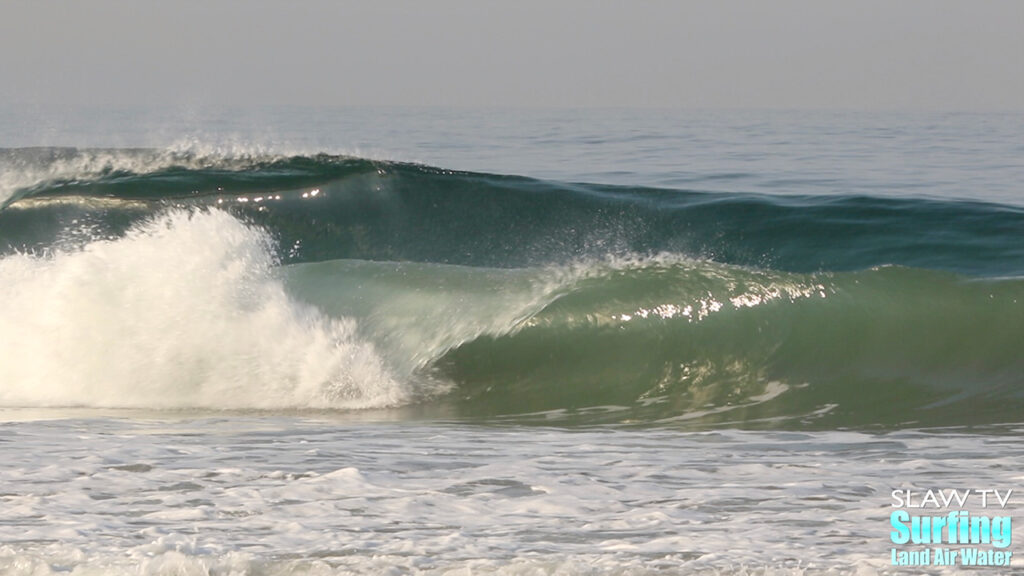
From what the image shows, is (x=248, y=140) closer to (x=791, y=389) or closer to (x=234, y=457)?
(x=791, y=389)

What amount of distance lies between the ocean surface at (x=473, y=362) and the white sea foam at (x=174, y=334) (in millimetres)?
19

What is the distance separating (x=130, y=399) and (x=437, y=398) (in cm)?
161

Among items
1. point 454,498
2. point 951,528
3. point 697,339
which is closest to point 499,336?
point 697,339

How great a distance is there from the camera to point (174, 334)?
6.49m

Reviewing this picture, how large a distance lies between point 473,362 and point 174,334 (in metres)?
1.68

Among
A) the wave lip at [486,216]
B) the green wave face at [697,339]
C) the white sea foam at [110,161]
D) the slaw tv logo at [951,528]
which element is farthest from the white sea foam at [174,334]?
the white sea foam at [110,161]

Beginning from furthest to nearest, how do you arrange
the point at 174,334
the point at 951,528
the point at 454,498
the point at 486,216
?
1. the point at 486,216
2. the point at 174,334
3. the point at 454,498
4. the point at 951,528

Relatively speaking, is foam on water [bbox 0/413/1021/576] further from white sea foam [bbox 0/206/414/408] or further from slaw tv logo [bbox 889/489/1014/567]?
white sea foam [bbox 0/206/414/408]

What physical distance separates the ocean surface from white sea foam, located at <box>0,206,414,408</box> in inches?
0.7

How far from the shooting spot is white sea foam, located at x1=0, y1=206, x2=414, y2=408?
6090mm

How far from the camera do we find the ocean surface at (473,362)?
3.28 meters

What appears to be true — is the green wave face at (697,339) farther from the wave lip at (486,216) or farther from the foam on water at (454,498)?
the wave lip at (486,216)

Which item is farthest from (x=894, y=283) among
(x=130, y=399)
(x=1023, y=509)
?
(x=130, y=399)

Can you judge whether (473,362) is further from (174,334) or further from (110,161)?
(110,161)
